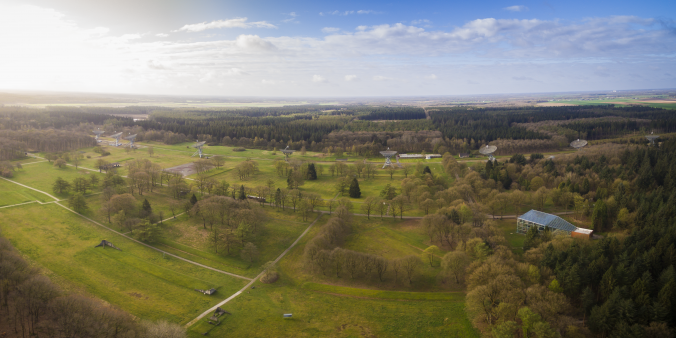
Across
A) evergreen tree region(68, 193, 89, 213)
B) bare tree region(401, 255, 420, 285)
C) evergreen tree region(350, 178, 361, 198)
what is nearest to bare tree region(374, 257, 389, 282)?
bare tree region(401, 255, 420, 285)

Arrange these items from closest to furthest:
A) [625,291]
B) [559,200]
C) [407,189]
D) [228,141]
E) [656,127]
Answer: [625,291] → [559,200] → [407,189] → [656,127] → [228,141]

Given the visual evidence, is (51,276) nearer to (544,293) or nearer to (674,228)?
(544,293)

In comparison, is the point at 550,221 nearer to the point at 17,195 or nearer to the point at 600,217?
the point at 600,217

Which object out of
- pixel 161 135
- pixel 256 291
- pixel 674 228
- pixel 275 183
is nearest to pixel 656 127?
pixel 674 228

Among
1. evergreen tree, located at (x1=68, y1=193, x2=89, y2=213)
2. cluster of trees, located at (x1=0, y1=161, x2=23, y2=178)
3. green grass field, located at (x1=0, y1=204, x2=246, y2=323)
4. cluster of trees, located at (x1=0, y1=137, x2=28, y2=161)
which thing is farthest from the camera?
cluster of trees, located at (x1=0, y1=137, x2=28, y2=161)

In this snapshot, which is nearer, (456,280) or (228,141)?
(456,280)

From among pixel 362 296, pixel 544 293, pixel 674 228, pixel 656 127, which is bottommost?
pixel 362 296

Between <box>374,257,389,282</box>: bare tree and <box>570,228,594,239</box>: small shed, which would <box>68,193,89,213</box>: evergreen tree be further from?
<box>570,228,594,239</box>: small shed
